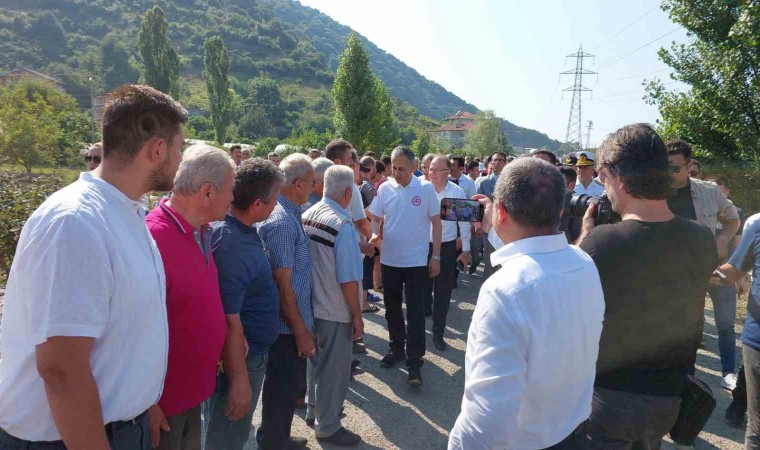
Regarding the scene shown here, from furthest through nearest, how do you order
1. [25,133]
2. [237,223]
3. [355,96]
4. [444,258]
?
[355,96], [25,133], [444,258], [237,223]

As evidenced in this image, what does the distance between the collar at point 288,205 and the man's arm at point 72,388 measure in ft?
5.57

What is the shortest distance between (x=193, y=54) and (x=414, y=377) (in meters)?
124

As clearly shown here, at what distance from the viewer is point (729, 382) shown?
166 inches

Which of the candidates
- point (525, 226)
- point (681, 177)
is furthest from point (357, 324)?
point (681, 177)

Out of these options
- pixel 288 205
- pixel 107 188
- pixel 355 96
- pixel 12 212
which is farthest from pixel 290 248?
pixel 355 96

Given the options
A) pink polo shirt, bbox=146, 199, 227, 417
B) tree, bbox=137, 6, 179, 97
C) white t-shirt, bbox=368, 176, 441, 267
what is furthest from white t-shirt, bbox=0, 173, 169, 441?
tree, bbox=137, 6, 179, 97

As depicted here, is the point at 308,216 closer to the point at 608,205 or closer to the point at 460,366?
the point at 608,205

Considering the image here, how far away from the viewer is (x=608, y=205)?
2.41 metres

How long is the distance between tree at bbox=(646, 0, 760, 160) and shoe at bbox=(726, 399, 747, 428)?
8.05 m

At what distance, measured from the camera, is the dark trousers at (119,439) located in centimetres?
135

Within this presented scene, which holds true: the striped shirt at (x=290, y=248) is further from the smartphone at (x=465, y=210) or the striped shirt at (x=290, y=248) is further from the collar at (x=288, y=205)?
the smartphone at (x=465, y=210)

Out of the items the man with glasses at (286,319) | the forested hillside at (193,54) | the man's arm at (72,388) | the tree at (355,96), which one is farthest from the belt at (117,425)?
the forested hillside at (193,54)

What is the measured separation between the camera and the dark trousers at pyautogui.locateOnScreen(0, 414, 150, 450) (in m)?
1.35

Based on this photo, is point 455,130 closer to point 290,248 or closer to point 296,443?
point 296,443
